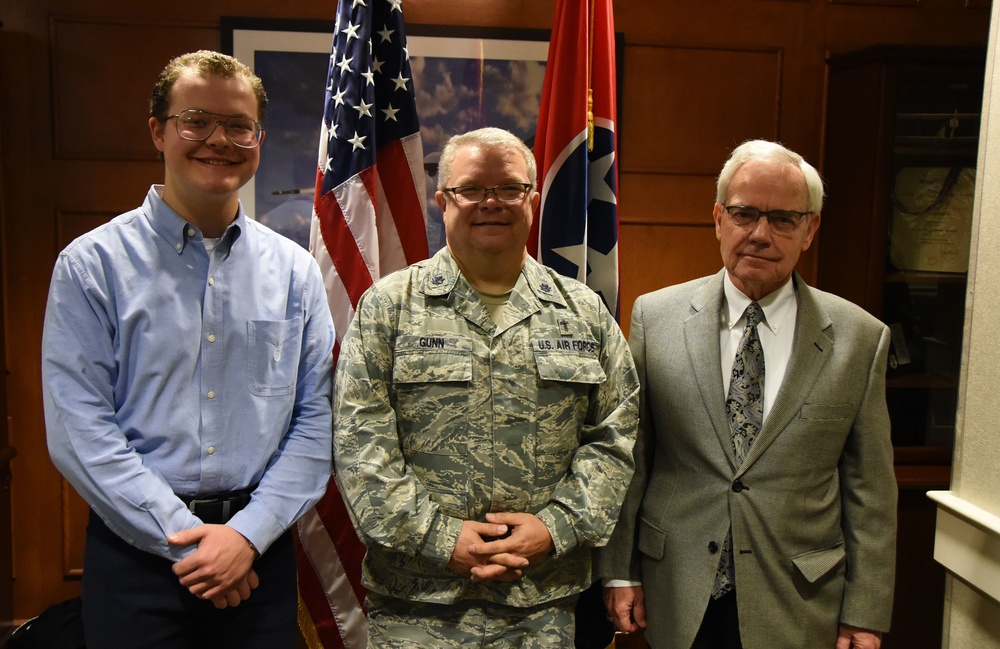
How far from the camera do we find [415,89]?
9.01 feet

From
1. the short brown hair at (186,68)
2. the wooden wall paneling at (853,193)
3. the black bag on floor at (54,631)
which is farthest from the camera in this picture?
the wooden wall paneling at (853,193)

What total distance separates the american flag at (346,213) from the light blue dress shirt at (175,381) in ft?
1.55

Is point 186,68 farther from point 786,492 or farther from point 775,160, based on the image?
point 786,492

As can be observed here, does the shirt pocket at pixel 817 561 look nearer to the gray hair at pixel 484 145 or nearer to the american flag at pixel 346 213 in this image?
the gray hair at pixel 484 145

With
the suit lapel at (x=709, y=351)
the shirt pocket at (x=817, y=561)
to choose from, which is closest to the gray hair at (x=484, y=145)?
the suit lapel at (x=709, y=351)

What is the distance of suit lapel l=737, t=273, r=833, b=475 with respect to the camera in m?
1.57

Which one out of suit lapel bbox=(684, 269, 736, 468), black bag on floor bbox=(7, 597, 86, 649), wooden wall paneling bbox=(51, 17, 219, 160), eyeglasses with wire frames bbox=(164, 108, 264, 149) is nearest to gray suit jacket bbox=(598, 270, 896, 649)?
suit lapel bbox=(684, 269, 736, 468)

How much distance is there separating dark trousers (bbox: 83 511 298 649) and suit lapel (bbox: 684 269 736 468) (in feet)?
3.26

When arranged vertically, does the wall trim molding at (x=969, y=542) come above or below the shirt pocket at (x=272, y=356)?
below

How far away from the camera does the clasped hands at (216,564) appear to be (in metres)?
1.40

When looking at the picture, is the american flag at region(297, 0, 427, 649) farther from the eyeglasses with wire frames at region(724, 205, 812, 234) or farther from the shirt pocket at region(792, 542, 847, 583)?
the shirt pocket at region(792, 542, 847, 583)

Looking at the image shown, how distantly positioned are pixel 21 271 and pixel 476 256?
1.92 metres

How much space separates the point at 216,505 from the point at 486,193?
82 cm

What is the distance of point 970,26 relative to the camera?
2934 mm
